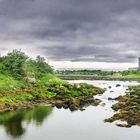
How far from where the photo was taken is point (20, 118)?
102 meters

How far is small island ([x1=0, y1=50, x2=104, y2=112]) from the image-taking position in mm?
127500

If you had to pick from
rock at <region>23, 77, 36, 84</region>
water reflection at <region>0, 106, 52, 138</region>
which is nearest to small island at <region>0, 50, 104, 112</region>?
rock at <region>23, 77, 36, 84</region>

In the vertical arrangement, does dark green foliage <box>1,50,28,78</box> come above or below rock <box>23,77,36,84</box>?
above

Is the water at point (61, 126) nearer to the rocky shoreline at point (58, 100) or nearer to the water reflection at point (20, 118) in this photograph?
the water reflection at point (20, 118)

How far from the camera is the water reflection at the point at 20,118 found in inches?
3372

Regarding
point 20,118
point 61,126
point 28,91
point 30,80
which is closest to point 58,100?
point 28,91

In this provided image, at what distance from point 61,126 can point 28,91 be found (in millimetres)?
54243

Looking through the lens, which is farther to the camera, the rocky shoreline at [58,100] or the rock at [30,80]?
the rock at [30,80]

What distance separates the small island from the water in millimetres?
10704

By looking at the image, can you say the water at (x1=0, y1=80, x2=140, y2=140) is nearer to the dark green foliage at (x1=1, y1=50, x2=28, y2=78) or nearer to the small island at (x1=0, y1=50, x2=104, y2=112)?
the small island at (x1=0, y1=50, x2=104, y2=112)

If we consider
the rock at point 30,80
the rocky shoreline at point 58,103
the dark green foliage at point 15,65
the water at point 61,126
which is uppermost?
the dark green foliage at point 15,65

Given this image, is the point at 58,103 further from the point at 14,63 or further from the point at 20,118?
the point at 14,63

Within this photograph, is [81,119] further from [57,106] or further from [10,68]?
[10,68]

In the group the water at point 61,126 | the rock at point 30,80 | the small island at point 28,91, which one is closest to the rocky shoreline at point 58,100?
the small island at point 28,91
